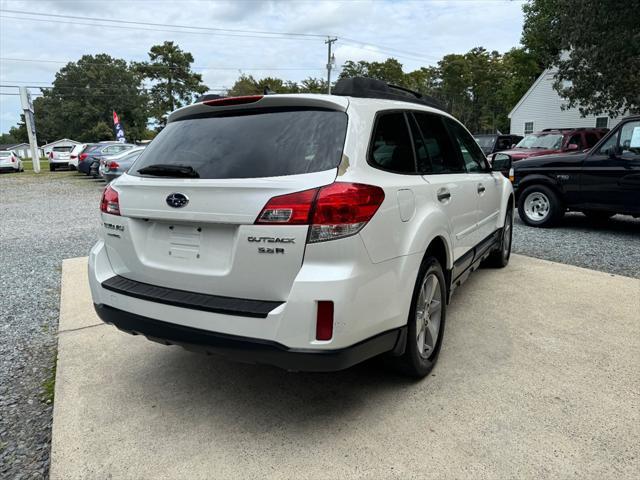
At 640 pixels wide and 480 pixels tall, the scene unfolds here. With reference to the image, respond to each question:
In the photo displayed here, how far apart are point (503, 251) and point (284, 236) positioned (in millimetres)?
4056

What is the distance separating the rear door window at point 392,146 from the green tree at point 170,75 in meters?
71.5

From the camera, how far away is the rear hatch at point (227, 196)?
7.20 ft

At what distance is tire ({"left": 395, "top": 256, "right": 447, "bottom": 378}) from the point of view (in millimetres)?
2670

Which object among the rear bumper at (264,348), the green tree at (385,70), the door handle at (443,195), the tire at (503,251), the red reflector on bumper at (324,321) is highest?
the green tree at (385,70)

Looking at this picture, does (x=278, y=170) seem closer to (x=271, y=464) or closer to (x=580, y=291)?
(x=271, y=464)

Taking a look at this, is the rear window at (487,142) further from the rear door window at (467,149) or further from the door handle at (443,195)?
the door handle at (443,195)

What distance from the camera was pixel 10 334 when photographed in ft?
12.6

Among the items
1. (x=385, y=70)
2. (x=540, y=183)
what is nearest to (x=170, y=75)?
(x=385, y=70)

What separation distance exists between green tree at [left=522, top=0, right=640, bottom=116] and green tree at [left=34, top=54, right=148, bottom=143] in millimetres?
69836

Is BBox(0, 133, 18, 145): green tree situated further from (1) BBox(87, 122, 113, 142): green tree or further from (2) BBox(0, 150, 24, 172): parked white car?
(2) BBox(0, 150, 24, 172): parked white car

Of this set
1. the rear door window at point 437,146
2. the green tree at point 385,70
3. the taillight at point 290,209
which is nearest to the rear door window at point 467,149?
the rear door window at point 437,146

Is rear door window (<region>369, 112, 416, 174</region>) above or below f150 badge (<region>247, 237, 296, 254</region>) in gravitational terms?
above

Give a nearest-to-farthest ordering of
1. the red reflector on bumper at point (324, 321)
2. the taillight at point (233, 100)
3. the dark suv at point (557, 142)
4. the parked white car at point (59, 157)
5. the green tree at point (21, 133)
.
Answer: the red reflector on bumper at point (324, 321) < the taillight at point (233, 100) < the dark suv at point (557, 142) < the parked white car at point (59, 157) < the green tree at point (21, 133)

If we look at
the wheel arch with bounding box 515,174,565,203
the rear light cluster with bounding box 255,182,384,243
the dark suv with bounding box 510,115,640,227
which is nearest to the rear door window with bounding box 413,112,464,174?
the rear light cluster with bounding box 255,182,384,243
